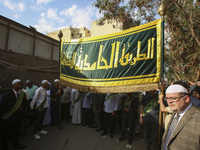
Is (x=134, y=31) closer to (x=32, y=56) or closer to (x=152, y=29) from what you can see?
(x=152, y=29)

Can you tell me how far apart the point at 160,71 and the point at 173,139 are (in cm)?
138

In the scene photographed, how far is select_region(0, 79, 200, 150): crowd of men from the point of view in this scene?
1353 mm

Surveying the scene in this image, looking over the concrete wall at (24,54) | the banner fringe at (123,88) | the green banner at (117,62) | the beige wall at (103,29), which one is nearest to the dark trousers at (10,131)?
the green banner at (117,62)

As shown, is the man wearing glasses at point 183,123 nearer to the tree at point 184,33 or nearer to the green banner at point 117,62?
the green banner at point 117,62

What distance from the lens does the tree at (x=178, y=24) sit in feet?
18.2

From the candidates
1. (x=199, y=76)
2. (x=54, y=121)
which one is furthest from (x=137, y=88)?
(x=199, y=76)

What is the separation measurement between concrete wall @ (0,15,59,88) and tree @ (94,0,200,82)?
4631 millimetres

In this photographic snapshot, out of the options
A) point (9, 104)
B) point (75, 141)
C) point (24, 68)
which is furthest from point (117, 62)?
point (24, 68)

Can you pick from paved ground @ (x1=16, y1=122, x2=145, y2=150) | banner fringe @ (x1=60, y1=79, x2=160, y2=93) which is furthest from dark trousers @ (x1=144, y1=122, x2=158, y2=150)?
banner fringe @ (x1=60, y1=79, x2=160, y2=93)

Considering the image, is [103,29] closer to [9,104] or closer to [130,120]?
[130,120]

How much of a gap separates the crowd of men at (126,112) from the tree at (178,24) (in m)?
3.37

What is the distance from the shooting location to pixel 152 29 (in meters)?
2.62

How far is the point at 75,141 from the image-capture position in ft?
12.6

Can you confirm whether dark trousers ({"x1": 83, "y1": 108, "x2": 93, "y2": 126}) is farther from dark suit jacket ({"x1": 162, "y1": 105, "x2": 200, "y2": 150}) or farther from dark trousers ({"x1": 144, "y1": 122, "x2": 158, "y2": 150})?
dark suit jacket ({"x1": 162, "y1": 105, "x2": 200, "y2": 150})
